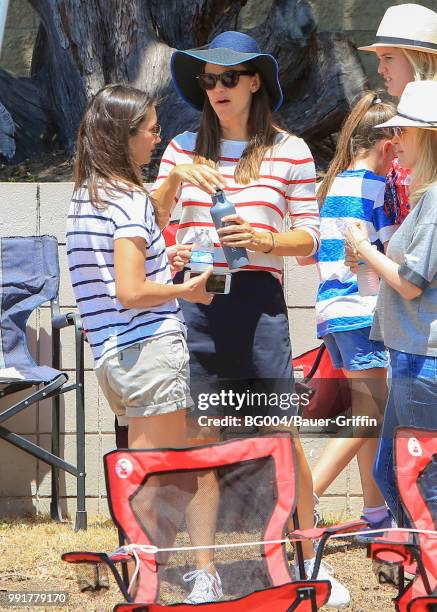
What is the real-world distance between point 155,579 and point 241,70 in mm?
1624

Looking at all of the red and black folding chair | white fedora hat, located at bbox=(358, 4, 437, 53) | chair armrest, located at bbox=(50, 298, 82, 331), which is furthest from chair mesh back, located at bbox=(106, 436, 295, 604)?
chair armrest, located at bbox=(50, 298, 82, 331)

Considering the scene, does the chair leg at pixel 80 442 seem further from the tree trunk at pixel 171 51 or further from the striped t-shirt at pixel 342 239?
the tree trunk at pixel 171 51

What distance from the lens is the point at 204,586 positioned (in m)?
2.93

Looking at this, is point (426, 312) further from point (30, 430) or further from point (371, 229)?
point (30, 430)

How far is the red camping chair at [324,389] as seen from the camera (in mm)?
4258

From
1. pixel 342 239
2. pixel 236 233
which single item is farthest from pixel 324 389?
pixel 236 233

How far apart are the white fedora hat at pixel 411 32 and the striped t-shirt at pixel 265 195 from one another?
535 mm

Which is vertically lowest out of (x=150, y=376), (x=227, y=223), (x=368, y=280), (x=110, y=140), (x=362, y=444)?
(x=362, y=444)

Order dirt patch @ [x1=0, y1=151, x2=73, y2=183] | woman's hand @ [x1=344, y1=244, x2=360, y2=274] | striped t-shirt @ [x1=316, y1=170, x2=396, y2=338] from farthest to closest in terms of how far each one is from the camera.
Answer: dirt patch @ [x1=0, y1=151, x2=73, y2=183] → striped t-shirt @ [x1=316, y1=170, x2=396, y2=338] → woman's hand @ [x1=344, y1=244, x2=360, y2=274]

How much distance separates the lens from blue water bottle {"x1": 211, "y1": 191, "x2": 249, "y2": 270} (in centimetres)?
327

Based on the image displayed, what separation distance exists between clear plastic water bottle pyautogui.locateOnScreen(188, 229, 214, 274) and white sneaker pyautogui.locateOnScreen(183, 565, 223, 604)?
85 cm

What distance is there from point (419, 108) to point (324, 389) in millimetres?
1447

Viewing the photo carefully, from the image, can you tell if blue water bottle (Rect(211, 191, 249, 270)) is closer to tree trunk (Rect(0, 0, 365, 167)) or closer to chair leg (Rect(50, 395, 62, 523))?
chair leg (Rect(50, 395, 62, 523))

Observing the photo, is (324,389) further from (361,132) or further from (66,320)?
(66,320)
